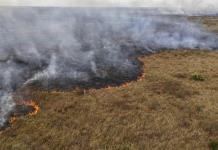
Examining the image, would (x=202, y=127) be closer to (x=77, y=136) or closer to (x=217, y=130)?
(x=217, y=130)

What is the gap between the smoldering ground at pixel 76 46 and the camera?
101 feet

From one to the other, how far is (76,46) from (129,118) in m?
Result: 19.4

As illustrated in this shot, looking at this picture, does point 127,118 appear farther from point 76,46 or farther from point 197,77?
point 76,46

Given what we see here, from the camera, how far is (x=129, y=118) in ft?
76.9

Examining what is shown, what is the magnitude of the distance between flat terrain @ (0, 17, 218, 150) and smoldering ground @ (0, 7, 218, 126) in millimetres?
2217

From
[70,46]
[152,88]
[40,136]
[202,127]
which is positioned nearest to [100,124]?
[40,136]

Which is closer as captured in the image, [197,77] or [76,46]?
[197,77]

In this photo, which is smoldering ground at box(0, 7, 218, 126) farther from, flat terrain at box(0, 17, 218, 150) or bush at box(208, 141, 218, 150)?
bush at box(208, 141, 218, 150)

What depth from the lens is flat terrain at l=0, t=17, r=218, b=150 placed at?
807 inches

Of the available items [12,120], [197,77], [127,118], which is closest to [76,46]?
[197,77]

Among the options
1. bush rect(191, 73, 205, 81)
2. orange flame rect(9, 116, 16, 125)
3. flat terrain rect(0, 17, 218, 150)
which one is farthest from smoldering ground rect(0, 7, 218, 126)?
bush rect(191, 73, 205, 81)

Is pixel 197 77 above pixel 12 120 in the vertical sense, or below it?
below

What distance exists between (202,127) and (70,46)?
71.9 ft

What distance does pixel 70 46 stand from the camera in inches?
1625
